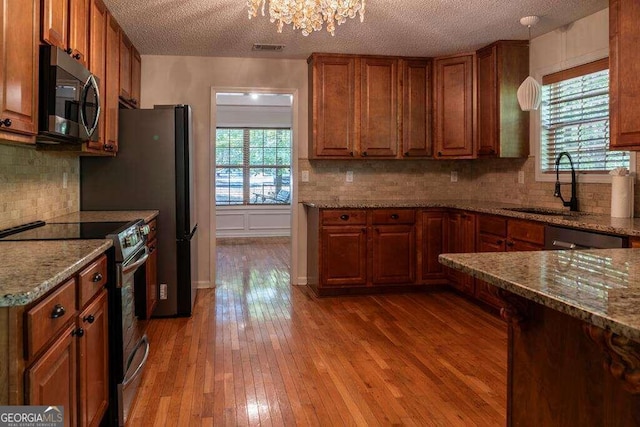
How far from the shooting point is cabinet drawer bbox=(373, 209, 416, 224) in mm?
4676

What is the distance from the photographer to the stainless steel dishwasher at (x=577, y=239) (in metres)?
2.77

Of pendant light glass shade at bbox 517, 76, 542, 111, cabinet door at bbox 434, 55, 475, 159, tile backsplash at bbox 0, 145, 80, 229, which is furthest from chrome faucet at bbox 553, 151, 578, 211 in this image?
tile backsplash at bbox 0, 145, 80, 229

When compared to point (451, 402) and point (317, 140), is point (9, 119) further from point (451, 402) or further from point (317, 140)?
point (317, 140)

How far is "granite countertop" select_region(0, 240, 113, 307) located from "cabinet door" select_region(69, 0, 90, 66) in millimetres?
1141

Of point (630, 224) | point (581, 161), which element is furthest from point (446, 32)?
point (630, 224)

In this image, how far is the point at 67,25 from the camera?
2584 millimetres

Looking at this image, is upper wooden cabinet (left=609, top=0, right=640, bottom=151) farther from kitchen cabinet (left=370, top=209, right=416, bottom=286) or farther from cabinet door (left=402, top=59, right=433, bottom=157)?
cabinet door (left=402, top=59, right=433, bottom=157)

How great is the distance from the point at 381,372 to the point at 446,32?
9.08 feet

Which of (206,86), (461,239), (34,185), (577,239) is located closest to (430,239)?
(461,239)

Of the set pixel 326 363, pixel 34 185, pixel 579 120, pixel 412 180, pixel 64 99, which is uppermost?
pixel 579 120

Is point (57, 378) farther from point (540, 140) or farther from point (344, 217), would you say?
point (540, 140)

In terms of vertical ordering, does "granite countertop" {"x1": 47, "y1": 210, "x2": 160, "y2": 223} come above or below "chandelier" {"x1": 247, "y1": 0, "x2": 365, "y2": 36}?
below

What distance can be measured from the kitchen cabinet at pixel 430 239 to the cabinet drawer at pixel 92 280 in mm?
3181

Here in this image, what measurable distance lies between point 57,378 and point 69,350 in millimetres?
138
